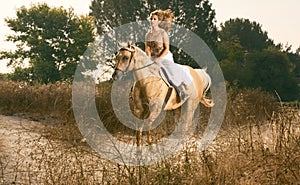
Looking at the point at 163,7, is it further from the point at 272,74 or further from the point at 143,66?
the point at 143,66

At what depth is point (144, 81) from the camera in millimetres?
7969

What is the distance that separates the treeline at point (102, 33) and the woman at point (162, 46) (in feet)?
68.4

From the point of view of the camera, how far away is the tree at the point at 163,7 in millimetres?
35094

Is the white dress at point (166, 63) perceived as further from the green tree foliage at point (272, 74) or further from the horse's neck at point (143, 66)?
the green tree foliage at point (272, 74)

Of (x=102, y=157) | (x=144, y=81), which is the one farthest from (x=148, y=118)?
(x=102, y=157)

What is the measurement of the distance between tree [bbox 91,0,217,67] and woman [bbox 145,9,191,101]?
2609cm

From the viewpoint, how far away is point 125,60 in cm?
754

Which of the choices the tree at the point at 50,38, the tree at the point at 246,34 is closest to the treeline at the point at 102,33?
the tree at the point at 50,38

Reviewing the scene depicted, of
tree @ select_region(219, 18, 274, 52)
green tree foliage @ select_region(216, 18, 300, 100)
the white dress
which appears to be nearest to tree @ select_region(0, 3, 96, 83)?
green tree foliage @ select_region(216, 18, 300, 100)

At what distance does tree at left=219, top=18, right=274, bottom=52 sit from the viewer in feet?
161

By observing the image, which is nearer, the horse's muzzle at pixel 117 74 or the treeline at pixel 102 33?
the horse's muzzle at pixel 117 74

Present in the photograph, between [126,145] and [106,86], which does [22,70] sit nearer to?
[106,86]

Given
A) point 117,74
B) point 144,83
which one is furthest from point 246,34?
point 117,74

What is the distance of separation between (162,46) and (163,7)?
27275 mm
